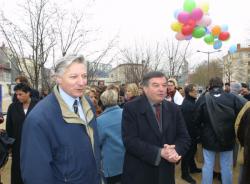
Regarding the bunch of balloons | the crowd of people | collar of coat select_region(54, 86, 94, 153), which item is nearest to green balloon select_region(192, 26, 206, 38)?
the bunch of balloons

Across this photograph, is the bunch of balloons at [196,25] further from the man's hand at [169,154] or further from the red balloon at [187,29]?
the man's hand at [169,154]

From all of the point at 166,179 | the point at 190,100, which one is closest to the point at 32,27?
the point at 190,100

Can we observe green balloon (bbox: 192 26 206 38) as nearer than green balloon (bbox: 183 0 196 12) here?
No

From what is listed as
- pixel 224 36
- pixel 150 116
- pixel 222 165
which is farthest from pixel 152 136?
pixel 224 36

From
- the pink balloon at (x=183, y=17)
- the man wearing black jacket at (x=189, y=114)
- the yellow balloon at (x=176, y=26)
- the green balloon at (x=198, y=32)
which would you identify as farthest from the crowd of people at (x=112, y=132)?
the yellow balloon at (x=176, y=26)

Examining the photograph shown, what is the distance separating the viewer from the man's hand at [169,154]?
3092mm

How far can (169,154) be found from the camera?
10.1ft

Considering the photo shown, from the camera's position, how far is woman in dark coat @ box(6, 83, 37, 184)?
4.71 metres

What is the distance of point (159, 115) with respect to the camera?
3334mm

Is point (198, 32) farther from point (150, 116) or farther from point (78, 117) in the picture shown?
point (78, 117)

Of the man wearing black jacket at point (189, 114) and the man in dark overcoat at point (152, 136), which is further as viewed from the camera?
the man wearing black jacket at point (189, 114)

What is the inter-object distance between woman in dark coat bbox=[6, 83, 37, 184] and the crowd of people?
1cm

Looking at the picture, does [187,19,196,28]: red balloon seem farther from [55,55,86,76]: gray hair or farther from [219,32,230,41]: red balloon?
[55,55,86,76]: gray hair

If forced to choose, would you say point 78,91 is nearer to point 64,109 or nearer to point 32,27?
point 64,109
